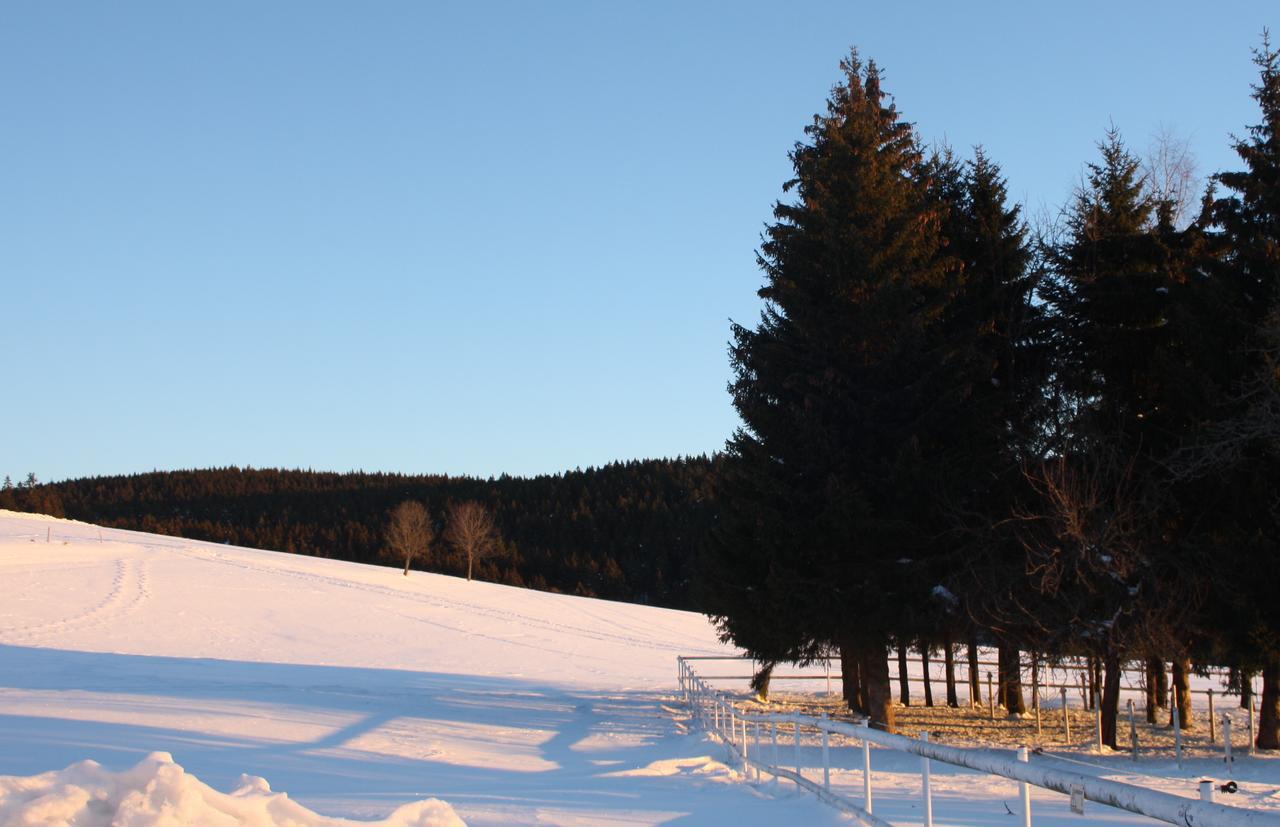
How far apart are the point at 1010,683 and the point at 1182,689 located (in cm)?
434

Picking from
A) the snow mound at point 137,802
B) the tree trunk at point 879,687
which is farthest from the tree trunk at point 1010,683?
the snow mound at point 137,802

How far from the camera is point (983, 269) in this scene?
→ 28.6 m

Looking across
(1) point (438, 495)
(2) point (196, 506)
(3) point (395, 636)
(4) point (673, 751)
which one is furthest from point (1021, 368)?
(2) point (196, 506)

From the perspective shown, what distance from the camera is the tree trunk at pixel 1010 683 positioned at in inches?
1120

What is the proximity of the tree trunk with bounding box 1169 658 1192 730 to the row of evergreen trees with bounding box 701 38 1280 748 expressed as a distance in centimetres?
111

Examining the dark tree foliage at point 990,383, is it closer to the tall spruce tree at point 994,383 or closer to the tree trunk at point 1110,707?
the tall spruce tree at point 994,383

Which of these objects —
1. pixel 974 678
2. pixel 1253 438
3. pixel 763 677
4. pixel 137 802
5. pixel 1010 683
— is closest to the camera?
pixel 137 802

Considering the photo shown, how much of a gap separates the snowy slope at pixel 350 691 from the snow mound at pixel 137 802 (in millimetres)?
36

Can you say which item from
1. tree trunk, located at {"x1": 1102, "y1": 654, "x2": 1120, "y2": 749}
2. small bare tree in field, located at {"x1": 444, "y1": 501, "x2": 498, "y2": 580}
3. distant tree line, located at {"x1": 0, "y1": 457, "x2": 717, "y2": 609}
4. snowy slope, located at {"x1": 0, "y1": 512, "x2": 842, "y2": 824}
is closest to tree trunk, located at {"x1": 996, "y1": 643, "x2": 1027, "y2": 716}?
tree trunk, located at {"x1": 1102, "y1": 654, "x2": 1120, "y2": 749}

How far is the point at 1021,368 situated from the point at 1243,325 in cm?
579

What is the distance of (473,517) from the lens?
4090 inches

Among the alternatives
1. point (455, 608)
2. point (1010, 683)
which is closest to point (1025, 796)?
point (1010, 683)

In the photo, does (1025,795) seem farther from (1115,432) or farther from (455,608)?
(455,608)

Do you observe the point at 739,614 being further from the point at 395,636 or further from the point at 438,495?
the point at 438,495
